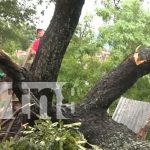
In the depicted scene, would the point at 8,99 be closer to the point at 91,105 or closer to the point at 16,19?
the point at 91,105

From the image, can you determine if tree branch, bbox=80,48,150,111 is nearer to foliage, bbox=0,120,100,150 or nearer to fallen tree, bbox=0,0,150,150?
fallen tree, bbox=0,0,150,150

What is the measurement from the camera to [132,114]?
8.23m

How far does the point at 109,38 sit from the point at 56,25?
6079mm

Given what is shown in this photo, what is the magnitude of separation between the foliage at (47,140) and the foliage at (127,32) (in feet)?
23.8

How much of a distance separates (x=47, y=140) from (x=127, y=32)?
827 cm

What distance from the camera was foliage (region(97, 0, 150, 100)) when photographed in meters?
11.8

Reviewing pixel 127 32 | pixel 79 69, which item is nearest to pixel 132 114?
pixel 79 69

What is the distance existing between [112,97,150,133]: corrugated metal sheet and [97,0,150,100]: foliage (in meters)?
2.89

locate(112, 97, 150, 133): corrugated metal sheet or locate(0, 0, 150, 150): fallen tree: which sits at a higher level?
locate(0, 0, 150, 150): fallen tree

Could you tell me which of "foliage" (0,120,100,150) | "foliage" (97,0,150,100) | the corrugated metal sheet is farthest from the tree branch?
"foliage" (97,0,150,100)

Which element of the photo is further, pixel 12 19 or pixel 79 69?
pixel 12 19

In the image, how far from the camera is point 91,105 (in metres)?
5.80

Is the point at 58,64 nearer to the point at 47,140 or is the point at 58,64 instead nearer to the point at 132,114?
the point at 47,140

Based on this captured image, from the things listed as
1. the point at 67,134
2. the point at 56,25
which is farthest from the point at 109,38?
the point at 67,134
